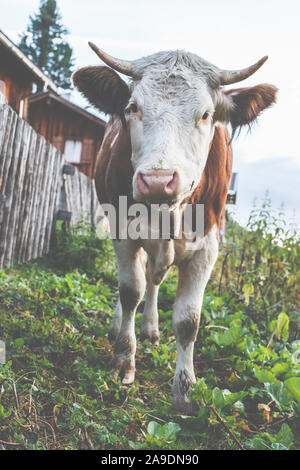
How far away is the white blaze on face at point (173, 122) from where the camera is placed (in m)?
1.98

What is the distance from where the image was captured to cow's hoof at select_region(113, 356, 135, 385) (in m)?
Answer: 2.84

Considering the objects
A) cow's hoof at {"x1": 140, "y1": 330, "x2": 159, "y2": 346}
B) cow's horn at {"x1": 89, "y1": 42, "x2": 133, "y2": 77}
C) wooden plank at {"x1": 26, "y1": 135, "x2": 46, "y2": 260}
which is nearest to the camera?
cow's horn at {"x1": 89, "y1": 42, "x2": 133, "y2": 77}

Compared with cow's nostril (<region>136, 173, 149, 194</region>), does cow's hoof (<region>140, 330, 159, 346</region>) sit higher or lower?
lower

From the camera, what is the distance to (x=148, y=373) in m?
3.03

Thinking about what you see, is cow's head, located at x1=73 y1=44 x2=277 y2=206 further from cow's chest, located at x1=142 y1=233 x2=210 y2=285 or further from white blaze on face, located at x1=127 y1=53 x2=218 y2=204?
cow's chest, located at x1=142 y1=233 x2=210 y2=285

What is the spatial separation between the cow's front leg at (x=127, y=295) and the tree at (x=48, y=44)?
25.1 metres

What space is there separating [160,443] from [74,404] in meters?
0.55

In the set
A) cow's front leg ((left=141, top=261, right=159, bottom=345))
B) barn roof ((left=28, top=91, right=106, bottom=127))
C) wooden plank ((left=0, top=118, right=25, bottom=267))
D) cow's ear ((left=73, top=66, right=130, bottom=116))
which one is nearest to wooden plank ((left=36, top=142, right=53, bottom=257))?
wooden plank ((left=0, top=118, right=25, bottom=267))

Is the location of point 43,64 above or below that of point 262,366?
above

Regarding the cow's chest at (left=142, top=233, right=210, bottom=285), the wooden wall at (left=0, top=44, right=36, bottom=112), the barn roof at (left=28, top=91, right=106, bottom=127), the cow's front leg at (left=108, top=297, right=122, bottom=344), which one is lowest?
the cow's front leg at (left=108, top=297, right=122, bottom=344)

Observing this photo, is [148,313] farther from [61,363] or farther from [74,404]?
[74,404]

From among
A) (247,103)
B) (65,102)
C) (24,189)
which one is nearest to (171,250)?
(247,103)
